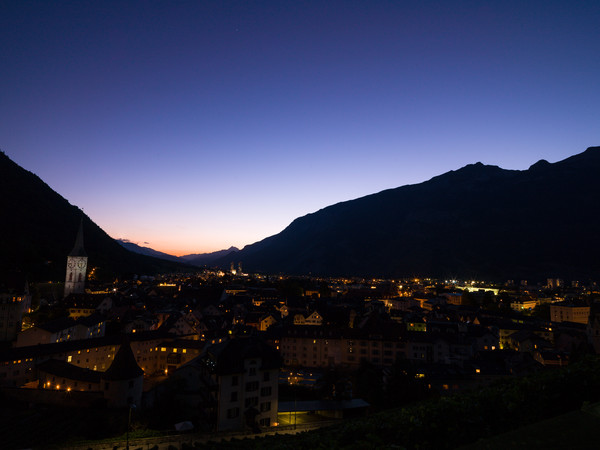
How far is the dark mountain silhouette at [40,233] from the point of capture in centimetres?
10519

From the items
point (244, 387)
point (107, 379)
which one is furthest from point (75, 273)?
point (244, 387)

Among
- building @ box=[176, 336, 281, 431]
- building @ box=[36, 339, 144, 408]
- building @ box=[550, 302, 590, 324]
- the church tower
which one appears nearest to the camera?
building @ box=[176, 336, 281, 431]

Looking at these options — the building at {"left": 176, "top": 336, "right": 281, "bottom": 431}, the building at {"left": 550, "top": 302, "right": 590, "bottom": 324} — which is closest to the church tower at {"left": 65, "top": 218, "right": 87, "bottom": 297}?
the building at {"left": 176, "top": 336, "right": 281, "bottom": 431}

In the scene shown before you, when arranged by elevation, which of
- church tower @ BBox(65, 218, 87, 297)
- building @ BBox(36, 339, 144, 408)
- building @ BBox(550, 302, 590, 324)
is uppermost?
church tower @ BBox(65, 218, 87, 297)

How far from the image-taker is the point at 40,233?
133250mm

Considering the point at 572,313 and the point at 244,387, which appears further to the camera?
the point at 572,313

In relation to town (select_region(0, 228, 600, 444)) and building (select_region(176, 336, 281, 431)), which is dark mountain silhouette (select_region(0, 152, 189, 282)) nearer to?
town (select_region(0, 228, 600, 444))

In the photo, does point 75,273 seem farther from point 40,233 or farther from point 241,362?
point 241,362

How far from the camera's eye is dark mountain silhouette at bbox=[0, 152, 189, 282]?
105188 millimetres

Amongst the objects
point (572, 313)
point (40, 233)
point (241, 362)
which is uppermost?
point (40, 233)

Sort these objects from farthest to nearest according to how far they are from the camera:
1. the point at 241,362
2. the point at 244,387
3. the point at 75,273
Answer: the point at 75,273 < the point at 241,362 < the point at 244,387

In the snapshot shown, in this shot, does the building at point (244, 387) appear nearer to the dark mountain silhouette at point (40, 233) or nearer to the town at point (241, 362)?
the town at point (241, 362)

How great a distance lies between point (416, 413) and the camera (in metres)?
13.7

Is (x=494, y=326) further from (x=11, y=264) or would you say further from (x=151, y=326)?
(x=11, y=264)
